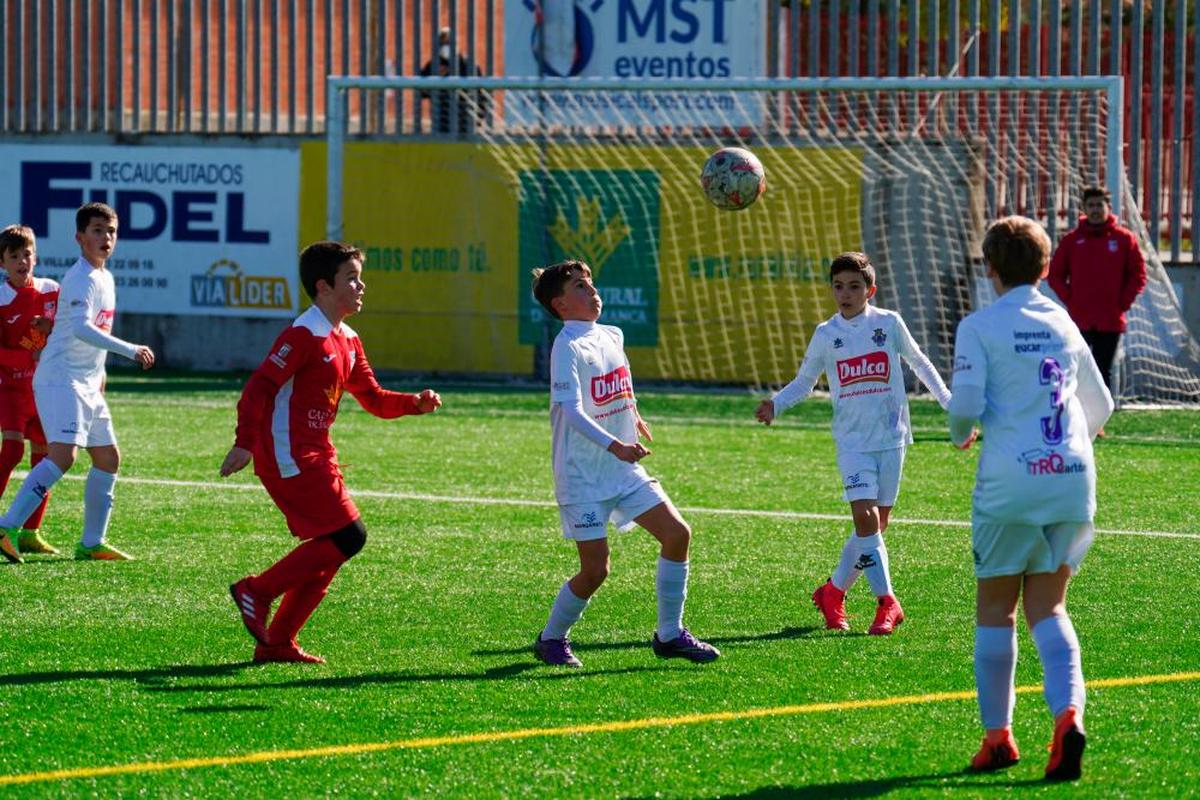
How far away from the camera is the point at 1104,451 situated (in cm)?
1475

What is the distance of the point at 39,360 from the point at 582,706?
15.2 feet

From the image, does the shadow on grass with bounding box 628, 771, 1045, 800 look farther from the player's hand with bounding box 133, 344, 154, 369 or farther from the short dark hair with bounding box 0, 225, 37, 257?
the short dark hair with bounding box 0, 225, 37, 257

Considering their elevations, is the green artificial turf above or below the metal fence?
below

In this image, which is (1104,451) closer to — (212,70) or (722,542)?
(722,542)

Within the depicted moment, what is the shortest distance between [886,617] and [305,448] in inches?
96.9

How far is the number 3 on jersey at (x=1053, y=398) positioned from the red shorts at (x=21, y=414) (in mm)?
6267

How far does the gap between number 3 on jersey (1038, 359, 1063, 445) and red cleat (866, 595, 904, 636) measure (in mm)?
2445

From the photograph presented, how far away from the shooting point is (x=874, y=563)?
8.04m

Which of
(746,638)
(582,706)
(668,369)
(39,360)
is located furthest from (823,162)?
(582,706)

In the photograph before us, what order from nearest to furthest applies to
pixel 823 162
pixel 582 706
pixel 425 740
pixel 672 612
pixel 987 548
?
pixel 987 548
pixel 425 740
pixel 582 706
pixel 672 612
pixel 823 162

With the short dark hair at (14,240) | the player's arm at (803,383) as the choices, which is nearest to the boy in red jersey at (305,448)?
the player's arm at (803,383)

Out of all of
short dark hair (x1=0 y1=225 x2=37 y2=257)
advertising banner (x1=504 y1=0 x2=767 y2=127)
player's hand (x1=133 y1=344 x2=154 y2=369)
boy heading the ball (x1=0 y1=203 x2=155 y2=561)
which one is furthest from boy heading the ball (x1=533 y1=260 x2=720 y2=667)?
advertising banner (x1=504 y1=0 x2=767 y2=127)

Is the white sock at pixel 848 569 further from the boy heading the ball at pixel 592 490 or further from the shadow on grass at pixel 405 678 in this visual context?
the shadow on grass at pixel 405 678

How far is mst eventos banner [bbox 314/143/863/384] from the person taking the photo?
2020 cm
